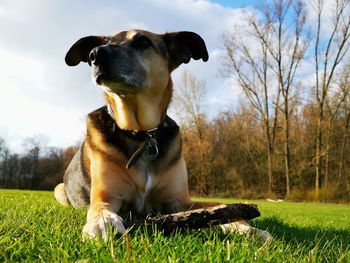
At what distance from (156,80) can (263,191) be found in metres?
38.0

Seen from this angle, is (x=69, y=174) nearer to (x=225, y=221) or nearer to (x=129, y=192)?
(x=129, y=192)

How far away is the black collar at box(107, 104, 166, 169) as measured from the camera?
14.6 ft

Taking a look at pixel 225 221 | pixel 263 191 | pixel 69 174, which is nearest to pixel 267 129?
pixel 263 191

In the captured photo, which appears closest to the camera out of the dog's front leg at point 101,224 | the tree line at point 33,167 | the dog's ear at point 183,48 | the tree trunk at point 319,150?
the dog's front leg at point 101,224

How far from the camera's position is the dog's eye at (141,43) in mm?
5003

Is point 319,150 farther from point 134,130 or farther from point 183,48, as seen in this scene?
point 134,130

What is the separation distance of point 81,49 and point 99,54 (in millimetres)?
1352

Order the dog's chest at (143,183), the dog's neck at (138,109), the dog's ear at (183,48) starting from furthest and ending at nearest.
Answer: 1. the dog's ear at (183,48)
2. the dog's neck at (138,109)
3. the dog's chest at (143,183)

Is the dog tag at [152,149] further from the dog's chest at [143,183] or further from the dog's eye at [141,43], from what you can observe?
the dog's eye at [141,43]

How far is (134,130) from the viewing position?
15.8 ft

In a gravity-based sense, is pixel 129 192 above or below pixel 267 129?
below

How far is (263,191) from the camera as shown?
41.1 m

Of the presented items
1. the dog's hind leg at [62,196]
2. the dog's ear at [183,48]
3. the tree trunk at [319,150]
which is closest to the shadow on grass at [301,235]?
the dog's ear at [183,48]

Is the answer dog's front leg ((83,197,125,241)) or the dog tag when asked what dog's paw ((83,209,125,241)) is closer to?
dog's front leg ((83,197,125,241))
